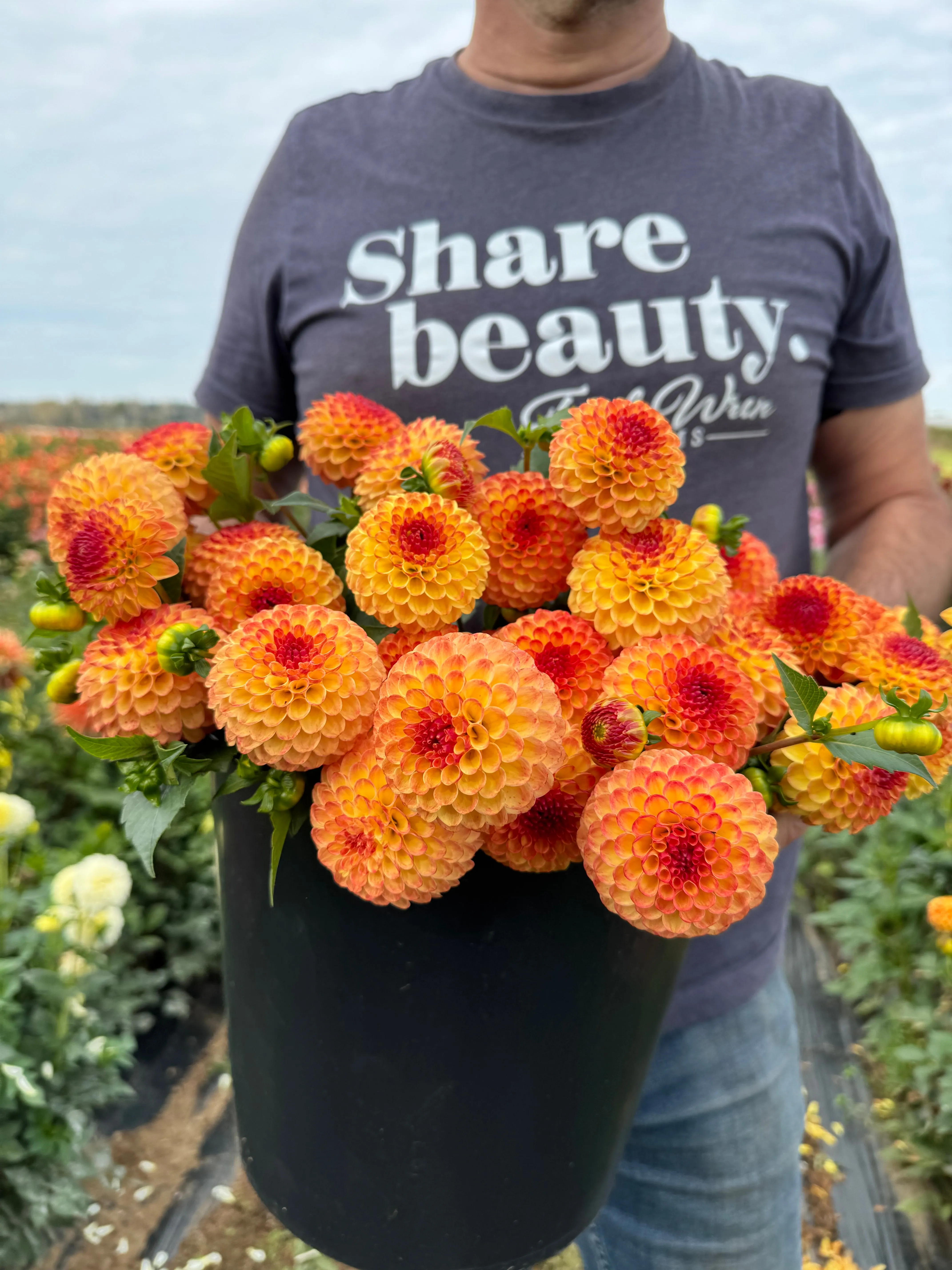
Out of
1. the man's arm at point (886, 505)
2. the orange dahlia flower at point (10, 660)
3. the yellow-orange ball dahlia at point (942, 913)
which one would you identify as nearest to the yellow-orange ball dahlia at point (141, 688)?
the man's arm at point (886, 505)

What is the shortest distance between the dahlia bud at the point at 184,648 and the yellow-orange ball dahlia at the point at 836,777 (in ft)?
1.03

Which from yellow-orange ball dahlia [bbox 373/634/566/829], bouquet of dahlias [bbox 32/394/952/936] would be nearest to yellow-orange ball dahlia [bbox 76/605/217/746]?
bouquet of dahlias [bbox 32/394/952/936]

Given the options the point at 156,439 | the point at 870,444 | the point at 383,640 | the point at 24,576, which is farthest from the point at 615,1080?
the point at 24,576

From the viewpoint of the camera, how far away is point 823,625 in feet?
1.86

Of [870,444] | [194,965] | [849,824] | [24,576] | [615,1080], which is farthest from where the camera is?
[24,576]

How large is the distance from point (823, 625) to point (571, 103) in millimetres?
835

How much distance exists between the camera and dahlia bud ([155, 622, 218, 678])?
459mm

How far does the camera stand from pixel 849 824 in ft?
1.59

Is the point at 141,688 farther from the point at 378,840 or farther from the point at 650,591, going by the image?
the point at 650,591

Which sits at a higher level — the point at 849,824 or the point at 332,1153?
the point at 849,824

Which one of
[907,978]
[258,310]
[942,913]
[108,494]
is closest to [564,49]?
[258,310]

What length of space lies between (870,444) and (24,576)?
2978mm

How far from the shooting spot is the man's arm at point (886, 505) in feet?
3.54

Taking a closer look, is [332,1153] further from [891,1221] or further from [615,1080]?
[891,1221]
